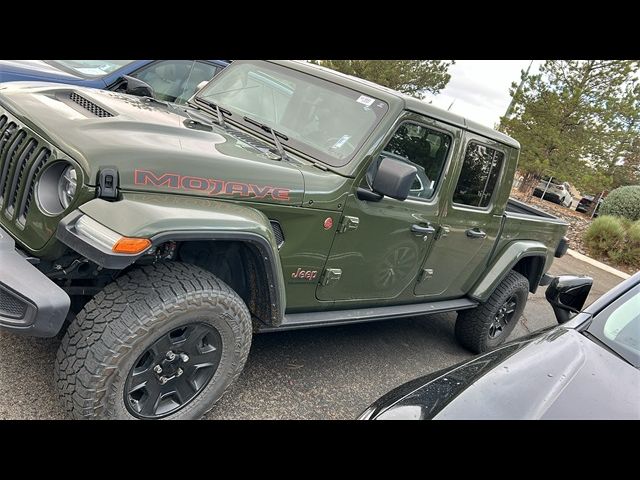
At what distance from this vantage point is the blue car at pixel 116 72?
15.3 feet

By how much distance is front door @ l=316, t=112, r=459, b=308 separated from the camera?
3049 millimetres

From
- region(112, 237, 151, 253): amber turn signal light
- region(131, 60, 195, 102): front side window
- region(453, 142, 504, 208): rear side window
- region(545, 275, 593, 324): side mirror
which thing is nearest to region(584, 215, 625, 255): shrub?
region(453, 142, 504, 208): rear side window

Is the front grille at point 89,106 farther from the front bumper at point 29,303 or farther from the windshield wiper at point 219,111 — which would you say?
the front bumper at point 29,303

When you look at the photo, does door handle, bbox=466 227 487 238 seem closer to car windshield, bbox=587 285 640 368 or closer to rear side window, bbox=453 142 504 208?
rear side window, bbox=453 142 504 208

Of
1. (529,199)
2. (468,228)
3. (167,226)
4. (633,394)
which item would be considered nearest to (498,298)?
(468,228)

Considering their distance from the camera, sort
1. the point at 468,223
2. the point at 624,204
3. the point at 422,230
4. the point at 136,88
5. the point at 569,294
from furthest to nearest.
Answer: the point at 624,204 < the point at 468,223 < the point at 136,88 < the point at 422,230 < the point at 569,294

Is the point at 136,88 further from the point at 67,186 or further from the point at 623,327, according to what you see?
the point at 623,327

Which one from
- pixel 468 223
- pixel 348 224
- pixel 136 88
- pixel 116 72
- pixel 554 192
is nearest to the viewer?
pixel 348 224

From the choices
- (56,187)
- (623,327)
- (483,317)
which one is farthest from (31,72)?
(623,327)

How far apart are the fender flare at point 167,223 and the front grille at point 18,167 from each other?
1.22 feet

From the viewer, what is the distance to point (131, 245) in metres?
1.99

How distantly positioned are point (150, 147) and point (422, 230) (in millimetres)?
1937

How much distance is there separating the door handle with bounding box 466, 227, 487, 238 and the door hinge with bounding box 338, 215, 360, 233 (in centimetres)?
133

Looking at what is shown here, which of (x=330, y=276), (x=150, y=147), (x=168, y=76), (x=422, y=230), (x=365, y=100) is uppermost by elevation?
(x=365, y=100)
